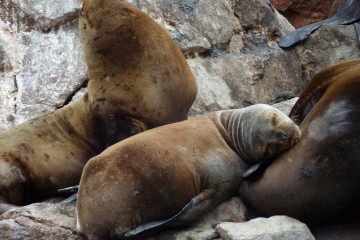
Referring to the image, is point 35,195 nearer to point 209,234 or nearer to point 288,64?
point 209,234

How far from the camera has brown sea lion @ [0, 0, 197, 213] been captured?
17.5ft

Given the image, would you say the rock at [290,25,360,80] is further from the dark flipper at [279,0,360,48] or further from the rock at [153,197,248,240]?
the rock at [153,197,248,240]

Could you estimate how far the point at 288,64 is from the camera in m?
7.98

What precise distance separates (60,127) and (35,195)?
55cm

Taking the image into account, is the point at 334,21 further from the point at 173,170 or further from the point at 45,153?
the point at 173,170

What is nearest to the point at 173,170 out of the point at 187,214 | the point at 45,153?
the point at 187,214

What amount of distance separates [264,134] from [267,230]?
2.36 feet

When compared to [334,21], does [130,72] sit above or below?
above

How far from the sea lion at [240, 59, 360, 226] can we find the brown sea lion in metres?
1.23

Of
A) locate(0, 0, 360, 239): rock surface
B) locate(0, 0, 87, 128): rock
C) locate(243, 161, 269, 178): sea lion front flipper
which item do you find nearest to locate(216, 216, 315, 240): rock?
locate(243, 161, 269, 178): sea lion front flipper

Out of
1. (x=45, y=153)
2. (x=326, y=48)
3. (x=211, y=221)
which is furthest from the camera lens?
(x=326, y=48)

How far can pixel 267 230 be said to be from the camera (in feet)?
12.7

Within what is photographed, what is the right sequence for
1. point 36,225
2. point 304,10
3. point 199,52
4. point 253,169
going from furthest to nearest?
point 304,10 → point 199,52 → point 253,169 → point 36,225

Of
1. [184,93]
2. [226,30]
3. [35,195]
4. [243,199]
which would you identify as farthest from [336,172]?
[226,30]
